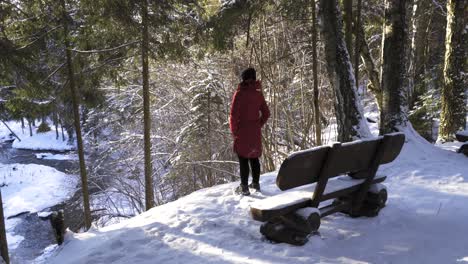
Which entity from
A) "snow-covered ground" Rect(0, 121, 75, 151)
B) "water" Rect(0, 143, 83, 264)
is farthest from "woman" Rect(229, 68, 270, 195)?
"snow-covered ground" Rect(0, 121, 75, 151)

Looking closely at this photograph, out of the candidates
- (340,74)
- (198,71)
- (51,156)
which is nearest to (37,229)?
(198,71)

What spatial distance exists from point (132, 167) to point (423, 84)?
516 inches

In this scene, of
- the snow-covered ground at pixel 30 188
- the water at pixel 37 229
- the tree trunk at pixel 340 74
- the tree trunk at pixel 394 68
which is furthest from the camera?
the snow-covered ground at pixel 30 188

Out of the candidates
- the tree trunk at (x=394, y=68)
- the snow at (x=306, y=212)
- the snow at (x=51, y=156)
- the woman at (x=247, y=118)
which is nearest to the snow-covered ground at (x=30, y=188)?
the snow at (x=51, y=156)

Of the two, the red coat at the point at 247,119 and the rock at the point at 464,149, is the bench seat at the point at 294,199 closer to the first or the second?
the red coat at the point at 247,119

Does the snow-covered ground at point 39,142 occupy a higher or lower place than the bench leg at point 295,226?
lower

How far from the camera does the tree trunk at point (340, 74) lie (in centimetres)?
596

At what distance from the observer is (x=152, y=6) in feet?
26.1

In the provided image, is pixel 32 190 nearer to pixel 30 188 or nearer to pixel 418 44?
pixel 30 188

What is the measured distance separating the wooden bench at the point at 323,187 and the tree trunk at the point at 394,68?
2.41 metres

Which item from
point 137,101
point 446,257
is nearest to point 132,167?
point 137,101

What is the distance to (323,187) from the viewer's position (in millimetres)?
3848

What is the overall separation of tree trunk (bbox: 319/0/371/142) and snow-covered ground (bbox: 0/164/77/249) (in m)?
18.9

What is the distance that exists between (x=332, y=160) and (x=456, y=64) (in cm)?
489
